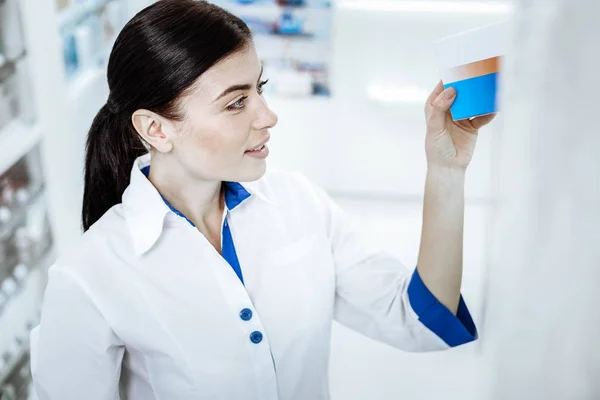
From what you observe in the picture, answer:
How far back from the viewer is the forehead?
109cm

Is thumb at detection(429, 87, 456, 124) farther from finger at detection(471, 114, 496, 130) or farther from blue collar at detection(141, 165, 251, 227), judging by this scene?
blue collar at detection(141, 165, 251, 227)

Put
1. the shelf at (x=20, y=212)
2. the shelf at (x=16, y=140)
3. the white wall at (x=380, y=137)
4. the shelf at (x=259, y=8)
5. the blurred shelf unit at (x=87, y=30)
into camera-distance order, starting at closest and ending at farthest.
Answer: the shelf at (x=16, y=140) → the shelf at (x=20, y=212) → the blurred shelf unit at (x=87, y=30) → the white wall at (x=380, y=137) → the shelf at (x=259, y=8)

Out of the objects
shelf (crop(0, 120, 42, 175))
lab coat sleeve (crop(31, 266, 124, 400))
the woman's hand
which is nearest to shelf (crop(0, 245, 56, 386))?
shelf (crop(0, 120, 42, 175))

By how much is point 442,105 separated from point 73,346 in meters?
0.72

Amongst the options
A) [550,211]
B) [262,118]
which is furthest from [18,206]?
[550,211]

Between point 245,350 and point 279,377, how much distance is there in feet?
0.31

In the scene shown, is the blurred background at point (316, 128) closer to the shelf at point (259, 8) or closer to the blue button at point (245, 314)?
the shelf at point (259, 8)

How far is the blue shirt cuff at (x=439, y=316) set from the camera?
1.14 metres

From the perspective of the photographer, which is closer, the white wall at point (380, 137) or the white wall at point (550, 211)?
the white wall at point (550, 211)

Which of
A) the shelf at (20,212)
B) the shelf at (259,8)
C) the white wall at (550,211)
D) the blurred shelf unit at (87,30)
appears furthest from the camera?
the shelf at (259,8)

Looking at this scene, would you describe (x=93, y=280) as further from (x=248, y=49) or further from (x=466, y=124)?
(x=466, y=124)

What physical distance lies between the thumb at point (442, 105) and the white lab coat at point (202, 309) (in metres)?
0.32

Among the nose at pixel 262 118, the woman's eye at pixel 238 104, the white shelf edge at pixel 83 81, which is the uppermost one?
the woman's eye at pixel 238 104

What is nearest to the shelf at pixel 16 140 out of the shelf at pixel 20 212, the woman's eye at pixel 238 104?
the shelf at pixel 20 212
